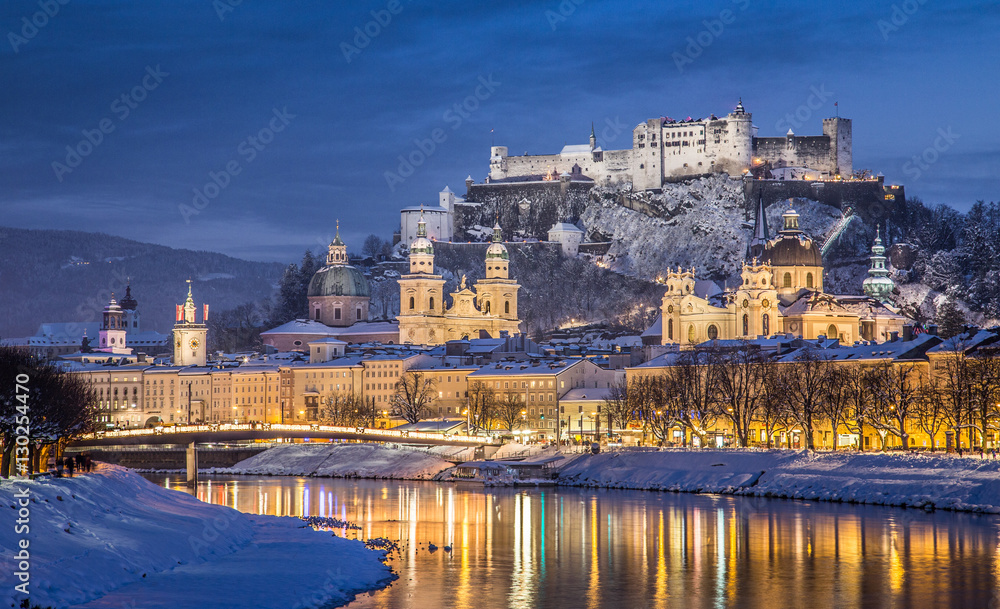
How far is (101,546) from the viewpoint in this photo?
3272 centimetres

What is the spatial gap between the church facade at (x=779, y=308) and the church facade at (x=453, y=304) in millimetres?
22716

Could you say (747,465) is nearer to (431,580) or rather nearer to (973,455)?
(973,455)

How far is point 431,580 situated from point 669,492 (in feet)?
104

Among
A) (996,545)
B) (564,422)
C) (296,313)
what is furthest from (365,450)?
(296,313)

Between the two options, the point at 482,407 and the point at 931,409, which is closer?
the point at 931,409

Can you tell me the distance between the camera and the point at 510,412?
10269 centimetres

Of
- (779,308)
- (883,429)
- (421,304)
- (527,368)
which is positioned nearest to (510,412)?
(527,368)

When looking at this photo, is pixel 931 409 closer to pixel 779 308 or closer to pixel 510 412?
pixel 510 412

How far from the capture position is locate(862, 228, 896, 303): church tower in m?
127

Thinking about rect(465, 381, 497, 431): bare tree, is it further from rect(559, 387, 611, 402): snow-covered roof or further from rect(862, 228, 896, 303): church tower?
rect(862, 228, 896, 303): church tower

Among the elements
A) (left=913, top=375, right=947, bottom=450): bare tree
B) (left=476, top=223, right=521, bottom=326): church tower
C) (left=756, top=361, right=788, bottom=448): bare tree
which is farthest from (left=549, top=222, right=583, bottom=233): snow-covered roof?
(left=913, top=375, right=947, bottom=450): bare tree

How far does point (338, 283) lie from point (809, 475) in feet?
314

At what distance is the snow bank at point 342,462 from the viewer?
3216 inches

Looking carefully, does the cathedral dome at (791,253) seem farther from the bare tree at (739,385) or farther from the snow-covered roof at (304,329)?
the snow-covered roof at (304,329)
